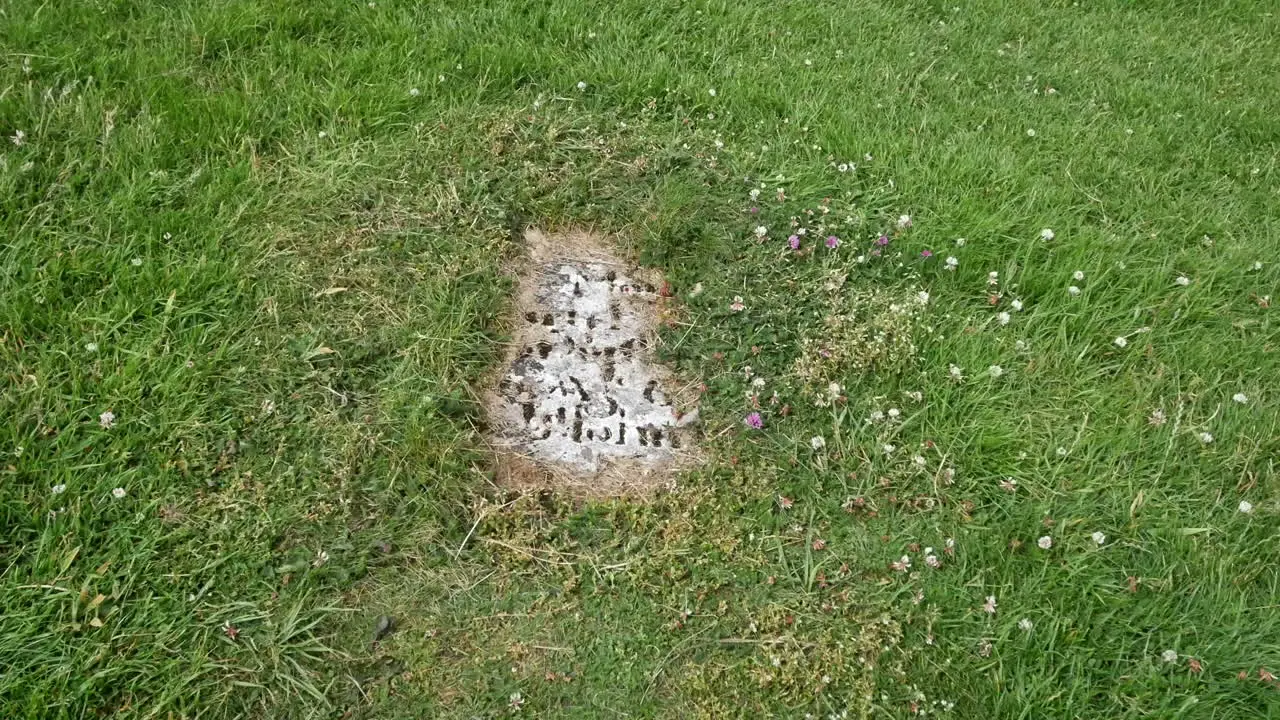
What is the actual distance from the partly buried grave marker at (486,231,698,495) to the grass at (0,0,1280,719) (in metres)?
0.13

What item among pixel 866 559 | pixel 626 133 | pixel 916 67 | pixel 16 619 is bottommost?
pixel 16 619

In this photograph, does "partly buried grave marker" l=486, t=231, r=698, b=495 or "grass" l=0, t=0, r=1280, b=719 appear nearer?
"grass" l=0, t=0, r=1280, b=719

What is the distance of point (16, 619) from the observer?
2535mm

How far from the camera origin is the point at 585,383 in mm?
3648

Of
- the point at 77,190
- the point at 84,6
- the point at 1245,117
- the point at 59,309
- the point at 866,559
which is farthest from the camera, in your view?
the point at 1245,117

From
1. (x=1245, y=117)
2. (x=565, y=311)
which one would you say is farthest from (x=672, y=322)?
(x=1245, y=117)

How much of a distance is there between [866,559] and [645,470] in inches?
34.6

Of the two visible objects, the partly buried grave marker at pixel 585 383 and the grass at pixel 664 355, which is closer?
the grass at pixel 664 355

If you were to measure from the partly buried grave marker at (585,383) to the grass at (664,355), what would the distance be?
128 mm

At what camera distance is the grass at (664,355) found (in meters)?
2.75

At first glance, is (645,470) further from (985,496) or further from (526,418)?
(985,496)

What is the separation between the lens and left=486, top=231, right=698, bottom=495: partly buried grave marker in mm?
3367

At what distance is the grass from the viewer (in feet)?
9.04

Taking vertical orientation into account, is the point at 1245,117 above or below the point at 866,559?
Answer: above
